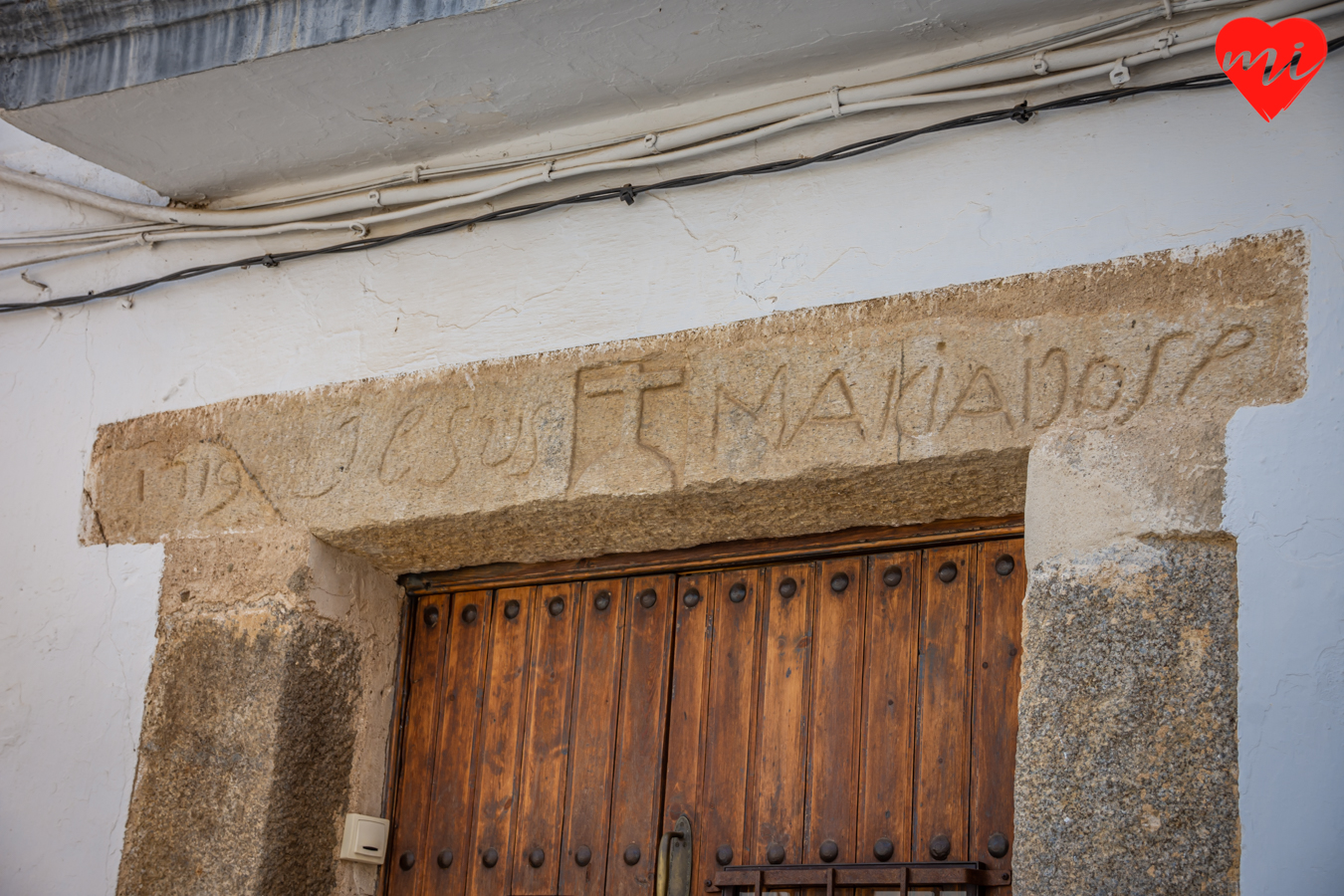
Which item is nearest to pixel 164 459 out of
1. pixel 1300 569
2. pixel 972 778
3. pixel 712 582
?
pixel 712 582

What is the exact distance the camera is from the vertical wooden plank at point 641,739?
2.54 m

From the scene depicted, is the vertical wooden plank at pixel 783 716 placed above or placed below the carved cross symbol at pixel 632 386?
below

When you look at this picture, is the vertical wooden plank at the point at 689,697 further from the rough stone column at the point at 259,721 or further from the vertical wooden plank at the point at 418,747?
the rough stone column at the point at 259,721

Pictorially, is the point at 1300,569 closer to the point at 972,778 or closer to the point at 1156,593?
the point at 1156,593

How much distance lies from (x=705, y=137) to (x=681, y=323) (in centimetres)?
40

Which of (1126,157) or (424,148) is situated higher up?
(424,148)

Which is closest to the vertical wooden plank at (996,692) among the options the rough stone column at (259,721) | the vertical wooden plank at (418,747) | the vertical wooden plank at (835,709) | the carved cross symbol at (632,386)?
the vertical wooden plank at (835,709)

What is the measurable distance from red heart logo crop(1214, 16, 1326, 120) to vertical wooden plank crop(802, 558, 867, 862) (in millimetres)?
1075

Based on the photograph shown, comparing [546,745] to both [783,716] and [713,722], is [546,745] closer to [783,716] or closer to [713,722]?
[713,722]

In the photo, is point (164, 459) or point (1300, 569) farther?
point (164, 459)

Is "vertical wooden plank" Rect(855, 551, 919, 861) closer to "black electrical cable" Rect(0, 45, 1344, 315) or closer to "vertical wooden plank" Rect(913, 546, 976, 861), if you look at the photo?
"vertical wooden plank" Rect(913, 546, 976, 861)

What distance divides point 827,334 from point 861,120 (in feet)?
1.50

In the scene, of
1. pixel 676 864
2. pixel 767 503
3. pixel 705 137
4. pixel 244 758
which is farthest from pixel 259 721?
pixel 705 137

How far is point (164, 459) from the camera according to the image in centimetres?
300
